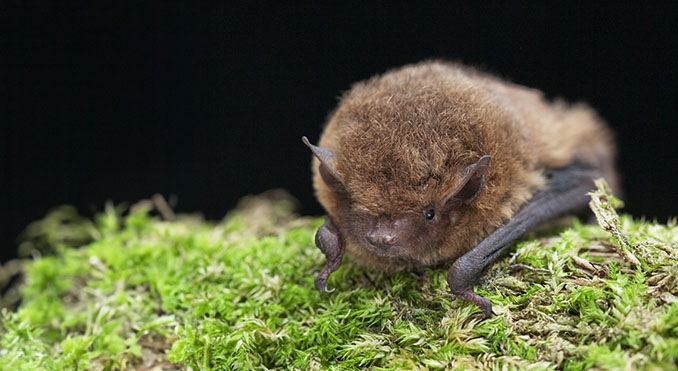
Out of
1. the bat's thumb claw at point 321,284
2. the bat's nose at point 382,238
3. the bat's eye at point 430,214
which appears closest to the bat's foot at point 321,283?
the bat's thumb claw at point 321,284

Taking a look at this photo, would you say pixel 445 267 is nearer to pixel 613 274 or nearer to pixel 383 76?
pixel 613 274

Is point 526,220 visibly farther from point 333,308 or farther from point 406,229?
point 333,308

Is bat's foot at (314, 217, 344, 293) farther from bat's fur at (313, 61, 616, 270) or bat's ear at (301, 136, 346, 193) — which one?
bat's ear at (301, 136, 346, 193)

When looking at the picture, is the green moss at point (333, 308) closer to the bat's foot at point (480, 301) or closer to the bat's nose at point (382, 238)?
the bat's foot at point (480, 301)

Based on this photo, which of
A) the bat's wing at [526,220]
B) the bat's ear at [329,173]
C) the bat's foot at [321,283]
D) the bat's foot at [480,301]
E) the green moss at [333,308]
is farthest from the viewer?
the bat's foot at [321,283]

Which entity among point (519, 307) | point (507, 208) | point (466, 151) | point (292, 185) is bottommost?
point (292, 185)

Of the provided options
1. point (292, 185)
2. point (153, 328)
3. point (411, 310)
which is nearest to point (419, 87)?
point (411, 310)

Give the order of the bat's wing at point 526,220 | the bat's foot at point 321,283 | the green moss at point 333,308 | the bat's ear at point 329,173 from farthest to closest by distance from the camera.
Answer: the bat's foot at point 321,283 → the bat's ear at point 329,173 → the bat's wing at point 526,220 → the green moss at point 333,308

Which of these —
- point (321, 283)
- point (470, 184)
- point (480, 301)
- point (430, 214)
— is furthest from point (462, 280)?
point (321, 283)
